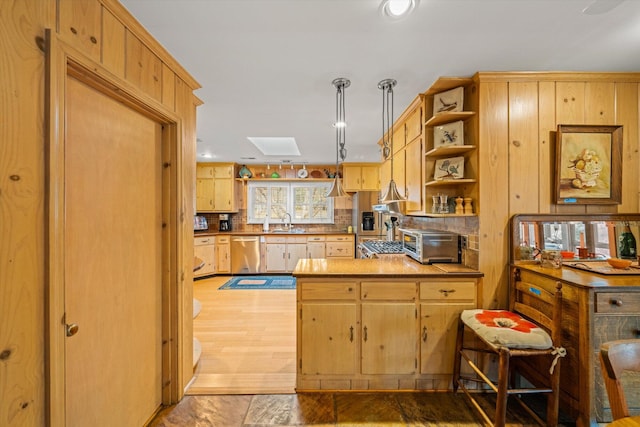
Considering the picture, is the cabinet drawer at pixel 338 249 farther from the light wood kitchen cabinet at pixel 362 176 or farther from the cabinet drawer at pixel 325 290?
the cabinet drawer at pixel 325 290

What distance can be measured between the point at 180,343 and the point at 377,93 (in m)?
2.51

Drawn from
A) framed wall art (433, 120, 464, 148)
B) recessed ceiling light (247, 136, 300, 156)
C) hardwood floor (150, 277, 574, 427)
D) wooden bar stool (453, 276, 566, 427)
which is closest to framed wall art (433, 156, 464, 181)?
framed wall art (433, 120, 464, 148)

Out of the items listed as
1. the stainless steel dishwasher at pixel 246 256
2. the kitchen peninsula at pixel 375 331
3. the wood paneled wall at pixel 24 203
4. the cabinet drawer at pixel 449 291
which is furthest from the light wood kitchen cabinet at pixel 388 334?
the stainless steel dishwasher at pixel 246 256

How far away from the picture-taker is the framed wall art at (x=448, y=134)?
7.07 ft

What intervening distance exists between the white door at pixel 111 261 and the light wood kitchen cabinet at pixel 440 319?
1.90 m

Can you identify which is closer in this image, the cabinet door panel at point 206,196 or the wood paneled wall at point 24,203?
the wood paneled wall at point 24,203

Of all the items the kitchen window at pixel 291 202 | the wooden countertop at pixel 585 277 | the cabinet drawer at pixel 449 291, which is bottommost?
the cabinet drawer at pixel 449 291

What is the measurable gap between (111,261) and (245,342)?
1757 millimetres

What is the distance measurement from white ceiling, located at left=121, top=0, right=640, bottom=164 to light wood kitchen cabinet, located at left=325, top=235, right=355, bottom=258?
338 centimetres

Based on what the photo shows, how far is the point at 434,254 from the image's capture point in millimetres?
2336

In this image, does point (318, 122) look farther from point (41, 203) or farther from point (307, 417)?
point (307, 417)

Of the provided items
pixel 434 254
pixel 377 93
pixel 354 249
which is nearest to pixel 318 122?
pixel 377 93

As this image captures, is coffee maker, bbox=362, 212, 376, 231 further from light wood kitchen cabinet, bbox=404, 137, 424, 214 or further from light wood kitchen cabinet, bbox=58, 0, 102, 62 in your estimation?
light wood kitchen cabinet, bbox=58, 0, 102, 62

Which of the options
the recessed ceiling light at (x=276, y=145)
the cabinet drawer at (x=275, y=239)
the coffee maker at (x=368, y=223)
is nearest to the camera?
the recessed ceiling light at (x=276, y=145)
